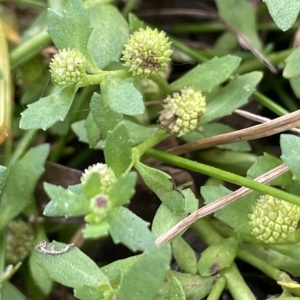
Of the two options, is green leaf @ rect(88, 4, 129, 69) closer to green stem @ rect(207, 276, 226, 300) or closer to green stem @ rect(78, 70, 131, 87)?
green stem @ rect(78, 70, 131, 87)

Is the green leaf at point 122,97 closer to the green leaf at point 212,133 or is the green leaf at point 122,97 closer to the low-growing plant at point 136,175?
the low-growing plant at point 136,175

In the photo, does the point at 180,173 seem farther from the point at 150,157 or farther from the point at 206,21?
the point at 206,21

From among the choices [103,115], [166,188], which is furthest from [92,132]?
[166,188]

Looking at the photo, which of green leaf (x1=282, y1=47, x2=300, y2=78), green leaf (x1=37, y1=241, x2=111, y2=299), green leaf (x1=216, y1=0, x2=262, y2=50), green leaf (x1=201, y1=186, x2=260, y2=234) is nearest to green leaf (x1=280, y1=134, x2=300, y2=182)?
green leaf (x1=201, y1=186, x2=260, y2=234)

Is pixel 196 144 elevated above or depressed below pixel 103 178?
below


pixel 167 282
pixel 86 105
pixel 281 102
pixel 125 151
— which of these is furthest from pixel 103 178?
pixel 281 102
